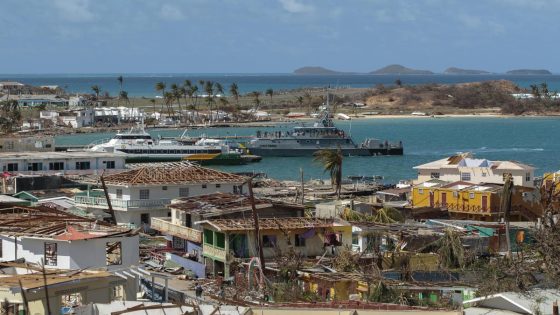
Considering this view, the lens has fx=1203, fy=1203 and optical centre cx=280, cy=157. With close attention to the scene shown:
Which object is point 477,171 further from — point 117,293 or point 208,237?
point 117,293

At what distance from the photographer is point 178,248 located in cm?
3500

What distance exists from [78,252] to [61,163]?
39.1m

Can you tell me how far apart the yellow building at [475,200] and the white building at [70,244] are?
17.8 meters

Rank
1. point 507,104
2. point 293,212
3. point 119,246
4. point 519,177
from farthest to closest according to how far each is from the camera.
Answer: point 507,104 < point 519,177 < point 293,212 < point 119,246

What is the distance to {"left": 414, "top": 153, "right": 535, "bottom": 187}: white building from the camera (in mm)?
47000

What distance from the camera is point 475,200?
42.0 m

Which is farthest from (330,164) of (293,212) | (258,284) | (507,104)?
(507,104)

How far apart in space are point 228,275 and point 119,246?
18.9ft

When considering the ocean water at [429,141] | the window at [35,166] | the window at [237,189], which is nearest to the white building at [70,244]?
the window at [237,189]

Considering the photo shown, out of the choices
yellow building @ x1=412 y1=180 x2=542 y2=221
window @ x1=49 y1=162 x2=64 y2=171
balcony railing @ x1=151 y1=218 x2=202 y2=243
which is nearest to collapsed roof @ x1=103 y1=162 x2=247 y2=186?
balcony railing @ x1=151 y1=218 x2=202 y2=243

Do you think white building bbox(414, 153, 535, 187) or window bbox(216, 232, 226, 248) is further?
white building bbox(414, 153, 535, 187)

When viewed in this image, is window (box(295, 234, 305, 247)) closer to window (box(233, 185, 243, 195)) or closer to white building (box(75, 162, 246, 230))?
white building (box(75, 162, 246, 230))

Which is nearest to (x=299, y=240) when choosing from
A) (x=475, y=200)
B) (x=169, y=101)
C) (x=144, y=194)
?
(x=144, y=194)

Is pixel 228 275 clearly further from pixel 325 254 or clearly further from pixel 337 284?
pixel 337 284
